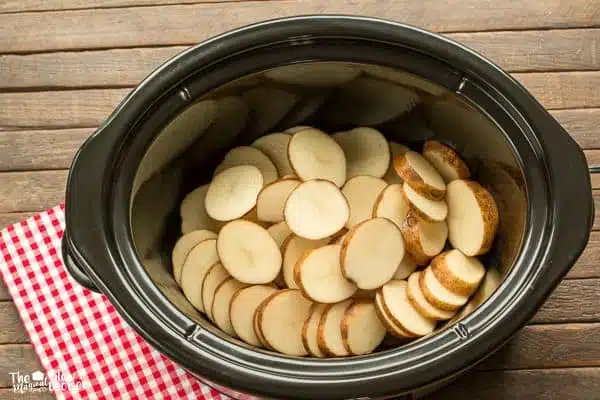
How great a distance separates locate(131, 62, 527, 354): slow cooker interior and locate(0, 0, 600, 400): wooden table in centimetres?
26

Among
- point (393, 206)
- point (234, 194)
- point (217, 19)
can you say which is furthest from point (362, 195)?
point (217, 19)

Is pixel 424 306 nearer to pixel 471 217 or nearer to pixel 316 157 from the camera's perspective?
pixel 471 217

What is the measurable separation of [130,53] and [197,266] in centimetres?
44

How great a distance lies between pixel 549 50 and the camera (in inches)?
48.9

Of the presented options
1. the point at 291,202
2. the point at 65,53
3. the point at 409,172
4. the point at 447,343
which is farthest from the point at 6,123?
the point at 447,343

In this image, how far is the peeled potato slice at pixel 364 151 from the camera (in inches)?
40.1

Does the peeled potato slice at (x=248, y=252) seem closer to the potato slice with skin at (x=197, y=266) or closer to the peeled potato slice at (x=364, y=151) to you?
the potato slice with skin at (x=197, y=266)

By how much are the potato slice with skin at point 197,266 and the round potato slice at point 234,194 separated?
4cm

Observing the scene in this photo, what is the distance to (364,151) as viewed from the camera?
40.6 inches

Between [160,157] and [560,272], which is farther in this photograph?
[160,157]

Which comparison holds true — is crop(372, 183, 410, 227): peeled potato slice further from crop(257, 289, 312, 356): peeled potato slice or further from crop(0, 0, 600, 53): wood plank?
crop(0, 0, 600, 53): wood plank

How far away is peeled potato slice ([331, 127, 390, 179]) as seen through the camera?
102cm

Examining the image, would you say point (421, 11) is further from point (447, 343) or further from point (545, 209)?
point (447, 343)

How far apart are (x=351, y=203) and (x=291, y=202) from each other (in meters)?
0.09
